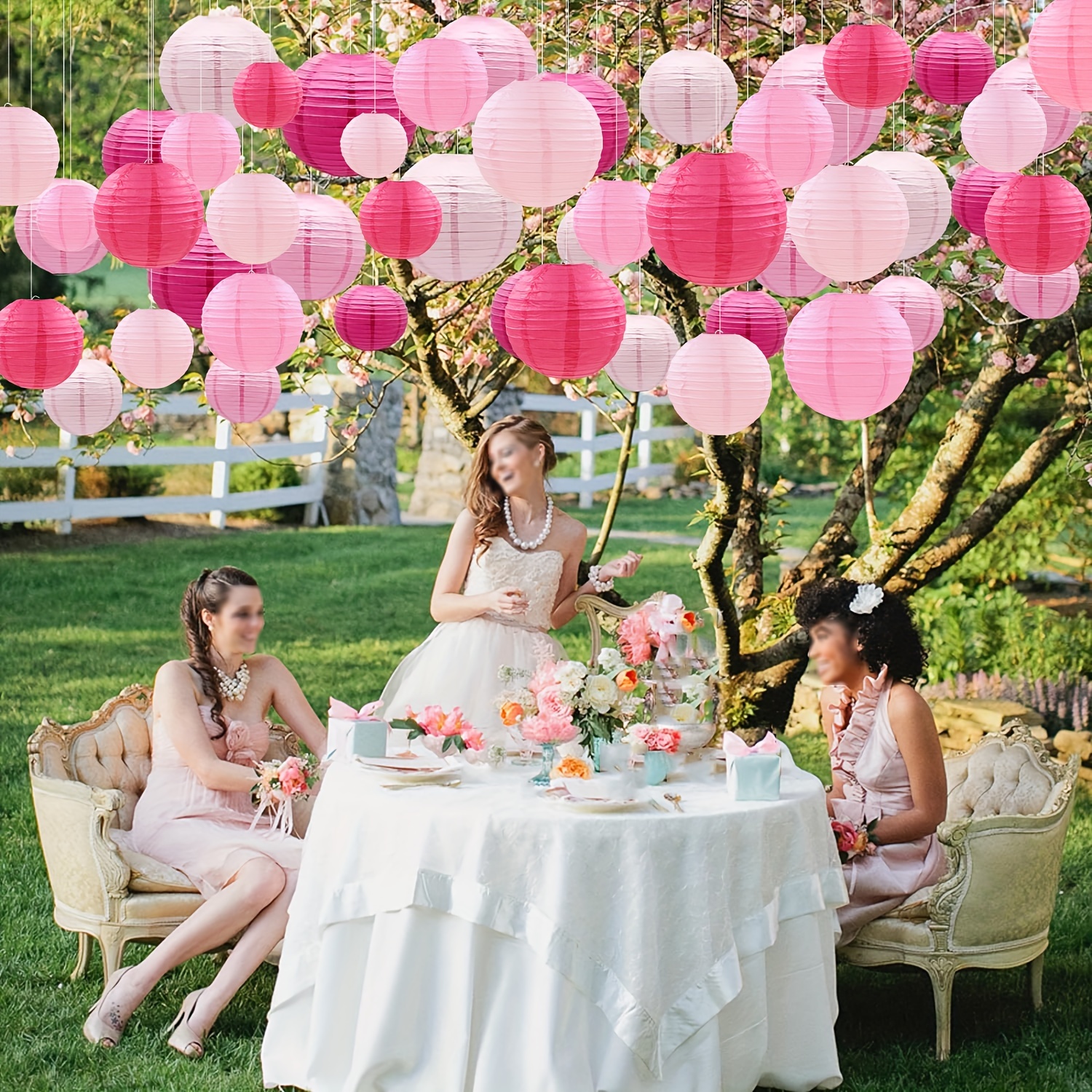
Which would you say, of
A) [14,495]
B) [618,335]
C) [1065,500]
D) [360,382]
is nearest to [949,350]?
[1065,500]

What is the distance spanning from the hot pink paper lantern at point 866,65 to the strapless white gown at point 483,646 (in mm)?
1808

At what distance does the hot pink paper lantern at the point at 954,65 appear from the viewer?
4113mm

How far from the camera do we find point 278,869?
4191 mm

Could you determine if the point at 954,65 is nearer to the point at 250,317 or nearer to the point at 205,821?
the point at 250,317

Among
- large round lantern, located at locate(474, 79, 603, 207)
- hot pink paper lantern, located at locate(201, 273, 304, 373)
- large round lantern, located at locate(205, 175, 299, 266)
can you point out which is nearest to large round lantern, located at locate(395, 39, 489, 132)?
large round lantern, located at locate(474, 79, 603, 207)

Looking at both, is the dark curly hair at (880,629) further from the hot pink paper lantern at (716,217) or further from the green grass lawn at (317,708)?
the hot pink paper lantern at (716,217)

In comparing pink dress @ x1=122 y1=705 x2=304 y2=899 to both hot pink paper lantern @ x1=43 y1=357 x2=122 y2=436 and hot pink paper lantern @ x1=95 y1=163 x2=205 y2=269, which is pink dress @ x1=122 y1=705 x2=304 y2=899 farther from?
hot pink paper lantern @ x1=95 y1=163 x2=205 y2=269

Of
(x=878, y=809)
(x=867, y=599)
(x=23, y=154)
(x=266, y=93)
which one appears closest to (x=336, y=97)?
(x=266, y=93)

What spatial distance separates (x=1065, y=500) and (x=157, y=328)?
6.23m

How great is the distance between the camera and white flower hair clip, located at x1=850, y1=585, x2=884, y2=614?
14.1 feet

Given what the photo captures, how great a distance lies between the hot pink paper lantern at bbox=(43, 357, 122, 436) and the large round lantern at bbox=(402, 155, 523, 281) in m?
1.15

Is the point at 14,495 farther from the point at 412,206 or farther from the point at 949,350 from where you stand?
the point at 412,206

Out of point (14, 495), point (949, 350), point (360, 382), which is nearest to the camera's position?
point (360, 382)

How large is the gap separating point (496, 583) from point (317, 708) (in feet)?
12.9
